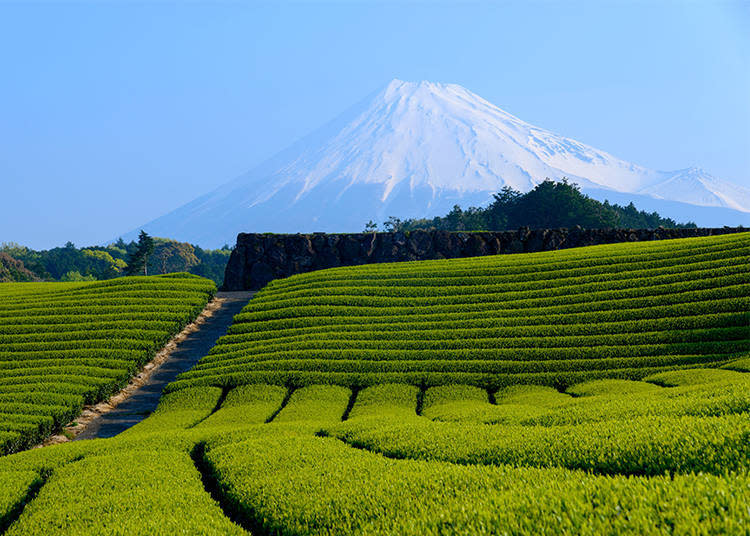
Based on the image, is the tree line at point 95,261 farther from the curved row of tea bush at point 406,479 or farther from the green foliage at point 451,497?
the green foliage at point 451,497

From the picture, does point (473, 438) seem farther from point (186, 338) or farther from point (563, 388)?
point (186, 338)

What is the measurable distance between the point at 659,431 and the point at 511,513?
2837mm

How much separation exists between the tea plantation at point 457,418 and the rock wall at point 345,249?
968 centimetres

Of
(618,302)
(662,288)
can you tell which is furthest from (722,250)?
(618,302)

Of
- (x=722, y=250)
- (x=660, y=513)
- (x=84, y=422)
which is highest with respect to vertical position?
(x=722, y=250)

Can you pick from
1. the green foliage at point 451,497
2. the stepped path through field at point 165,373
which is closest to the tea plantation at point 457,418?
the green foliage at point 451,497

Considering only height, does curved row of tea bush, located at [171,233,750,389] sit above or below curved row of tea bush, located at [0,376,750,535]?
above

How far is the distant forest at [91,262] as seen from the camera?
83250mm

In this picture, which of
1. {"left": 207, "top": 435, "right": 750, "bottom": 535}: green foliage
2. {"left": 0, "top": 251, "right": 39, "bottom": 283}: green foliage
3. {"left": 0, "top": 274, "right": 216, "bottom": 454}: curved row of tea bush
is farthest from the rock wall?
{"left": 0, "top": 251, "right": 39, "bottom": 283}: green foliage

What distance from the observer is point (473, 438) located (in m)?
8.38

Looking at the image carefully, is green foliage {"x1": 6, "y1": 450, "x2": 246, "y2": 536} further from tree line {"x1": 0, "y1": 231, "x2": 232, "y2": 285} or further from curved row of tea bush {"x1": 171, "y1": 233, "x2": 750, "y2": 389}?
tree line {"x1": 0, "y1": 231, "x2": 232, "y2": 285}

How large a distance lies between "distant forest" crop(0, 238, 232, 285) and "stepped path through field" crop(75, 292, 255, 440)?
181 feet

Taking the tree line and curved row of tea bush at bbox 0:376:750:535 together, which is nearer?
curved row of tea bush at bbox 0:376:750:535

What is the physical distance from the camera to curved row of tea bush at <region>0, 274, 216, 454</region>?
1518 centimetres
